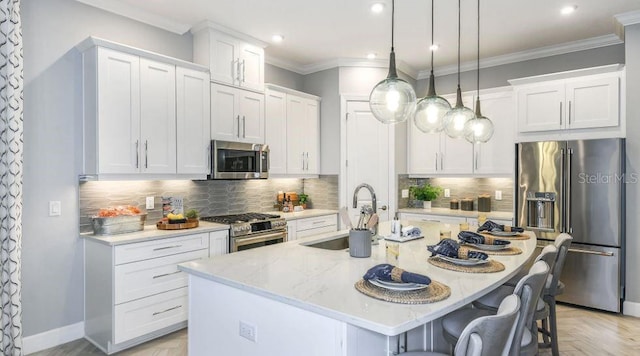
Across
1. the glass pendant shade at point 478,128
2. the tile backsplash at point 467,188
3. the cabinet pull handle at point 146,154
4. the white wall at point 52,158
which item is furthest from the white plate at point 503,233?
the white wall at point 52,158

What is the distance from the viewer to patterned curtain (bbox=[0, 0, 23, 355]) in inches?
107

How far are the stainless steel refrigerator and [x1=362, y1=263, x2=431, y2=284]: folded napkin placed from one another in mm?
3148

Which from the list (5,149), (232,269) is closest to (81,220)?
(5,149)

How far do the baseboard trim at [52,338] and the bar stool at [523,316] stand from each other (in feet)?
9.95

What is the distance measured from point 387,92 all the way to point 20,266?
2930mm

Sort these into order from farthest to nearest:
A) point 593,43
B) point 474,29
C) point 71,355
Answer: point 593,43, point 474,29, point 71,355

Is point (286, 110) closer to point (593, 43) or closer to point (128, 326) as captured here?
point (128, 326)

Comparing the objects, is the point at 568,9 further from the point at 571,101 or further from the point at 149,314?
the point at 149,314

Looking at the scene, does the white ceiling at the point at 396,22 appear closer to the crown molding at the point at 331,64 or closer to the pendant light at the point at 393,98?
the crown molding at the point at 331,64

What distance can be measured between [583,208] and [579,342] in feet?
4.52

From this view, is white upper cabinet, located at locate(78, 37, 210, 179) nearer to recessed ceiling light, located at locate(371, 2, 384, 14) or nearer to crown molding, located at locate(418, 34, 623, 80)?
recessed ceiling light, located at locate(371, 2, 384, 14)

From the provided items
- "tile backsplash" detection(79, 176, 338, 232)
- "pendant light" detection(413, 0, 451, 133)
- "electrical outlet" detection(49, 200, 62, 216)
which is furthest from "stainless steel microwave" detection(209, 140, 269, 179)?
"pendant light" detection(413, 0, 451, 133)

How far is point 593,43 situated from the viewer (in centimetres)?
441

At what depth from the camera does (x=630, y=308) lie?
3730mm
